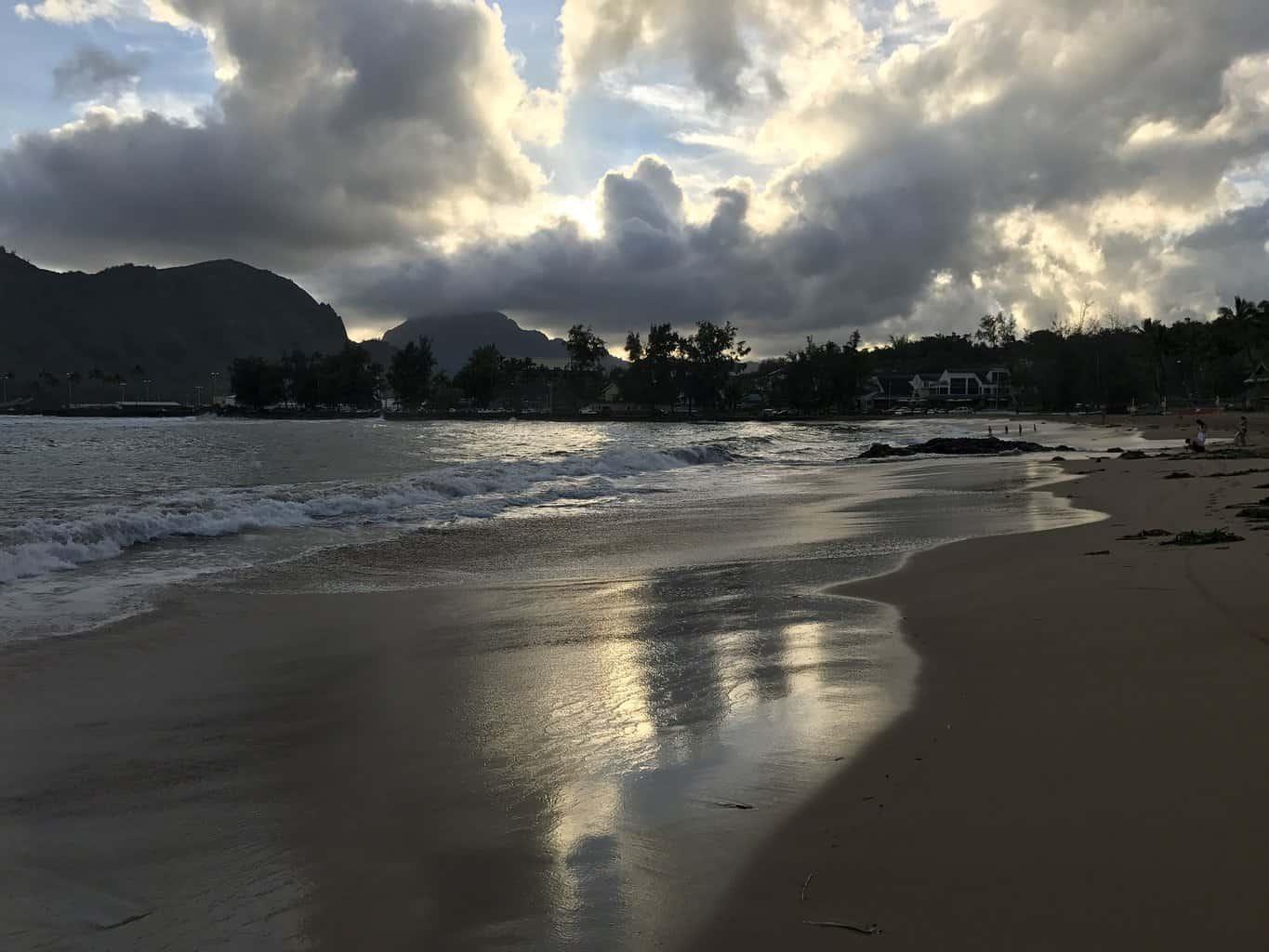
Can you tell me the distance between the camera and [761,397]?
168750mm

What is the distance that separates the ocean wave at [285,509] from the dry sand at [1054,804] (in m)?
9.94

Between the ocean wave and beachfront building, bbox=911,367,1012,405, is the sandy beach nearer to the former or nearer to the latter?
the ocean wave

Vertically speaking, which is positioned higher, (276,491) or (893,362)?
(893,362)

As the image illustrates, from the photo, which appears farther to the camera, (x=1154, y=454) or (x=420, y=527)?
(x=1154, y=454)

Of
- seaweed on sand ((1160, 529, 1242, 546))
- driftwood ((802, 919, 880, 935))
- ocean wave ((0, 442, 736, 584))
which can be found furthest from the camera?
ocean wave ((0, 442, 736, 584))

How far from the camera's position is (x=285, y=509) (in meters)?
16.0

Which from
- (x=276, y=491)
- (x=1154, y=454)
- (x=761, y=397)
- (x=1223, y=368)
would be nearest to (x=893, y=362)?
(x=761, y=397)

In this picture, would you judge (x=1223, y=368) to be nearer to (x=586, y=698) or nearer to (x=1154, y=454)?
(x=1154, y=454)

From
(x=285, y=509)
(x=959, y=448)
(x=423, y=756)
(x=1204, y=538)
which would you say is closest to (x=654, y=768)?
(x=423, y=756)

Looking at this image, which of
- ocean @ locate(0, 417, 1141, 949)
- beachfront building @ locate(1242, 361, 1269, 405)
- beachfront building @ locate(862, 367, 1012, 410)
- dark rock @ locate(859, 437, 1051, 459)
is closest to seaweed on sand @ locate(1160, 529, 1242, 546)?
ocean @ locate(0, 417, 1141, 949)

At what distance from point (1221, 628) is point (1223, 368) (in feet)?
351

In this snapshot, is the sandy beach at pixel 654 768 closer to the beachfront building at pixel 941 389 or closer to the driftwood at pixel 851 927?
the driftwood at pixel 851 927

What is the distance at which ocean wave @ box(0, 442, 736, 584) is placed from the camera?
11.3 metres

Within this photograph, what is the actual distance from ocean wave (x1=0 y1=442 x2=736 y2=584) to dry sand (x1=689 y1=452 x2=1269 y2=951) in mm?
9937
